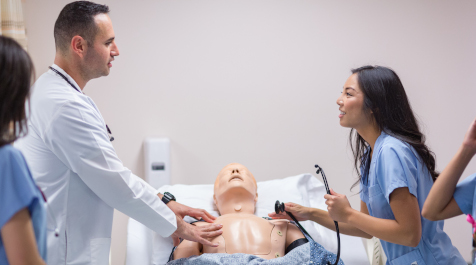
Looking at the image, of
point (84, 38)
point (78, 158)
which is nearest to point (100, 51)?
point (84, 38)

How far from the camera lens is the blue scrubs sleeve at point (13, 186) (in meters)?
0.94

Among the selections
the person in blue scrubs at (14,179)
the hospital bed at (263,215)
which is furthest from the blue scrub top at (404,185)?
the person in blue scrubs at (14,179)

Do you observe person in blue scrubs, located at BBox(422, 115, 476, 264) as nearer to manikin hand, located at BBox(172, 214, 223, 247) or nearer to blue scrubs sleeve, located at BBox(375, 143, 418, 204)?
blue scrubs sleeve, located at BBox(375, 143, 418, 204)

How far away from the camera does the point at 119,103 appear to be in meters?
3.08

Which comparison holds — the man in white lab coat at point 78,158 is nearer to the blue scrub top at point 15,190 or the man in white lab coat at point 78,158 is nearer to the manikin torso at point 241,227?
the manikin torso at point 241,227

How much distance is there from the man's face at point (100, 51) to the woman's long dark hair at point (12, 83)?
0.86 meters

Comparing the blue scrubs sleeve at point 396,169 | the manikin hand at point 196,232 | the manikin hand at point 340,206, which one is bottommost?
the manikin hand at point 196,232

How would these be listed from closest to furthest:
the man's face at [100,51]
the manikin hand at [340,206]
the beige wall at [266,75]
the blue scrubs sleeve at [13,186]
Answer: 1. the blue scrubs sleeve at [13,186]
2. the manikin hand at [340,206]
3. the man's face at [100,51]
4. the beige wall at [266,75]

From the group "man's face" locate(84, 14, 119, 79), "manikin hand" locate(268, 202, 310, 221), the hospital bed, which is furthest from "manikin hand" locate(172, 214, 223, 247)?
"man's face" locate(84, 14, 119, 79)

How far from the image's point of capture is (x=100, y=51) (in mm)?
1845

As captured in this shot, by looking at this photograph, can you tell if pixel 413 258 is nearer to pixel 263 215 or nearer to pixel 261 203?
pixel 263 215

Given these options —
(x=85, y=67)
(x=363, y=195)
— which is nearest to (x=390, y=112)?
(x=363, y=195)

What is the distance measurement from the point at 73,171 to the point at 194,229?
2.01ft

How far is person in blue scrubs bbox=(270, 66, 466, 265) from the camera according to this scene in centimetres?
159
